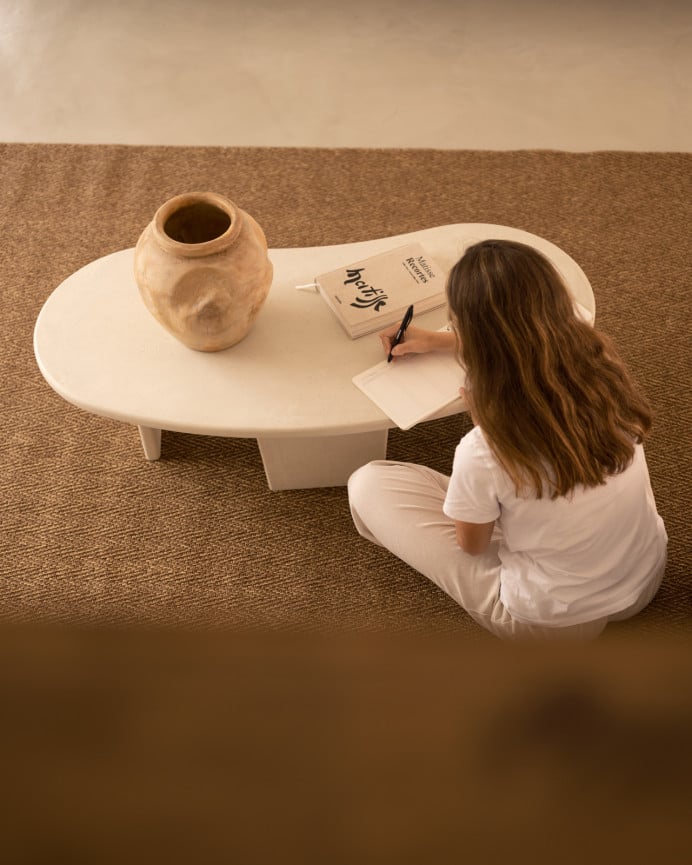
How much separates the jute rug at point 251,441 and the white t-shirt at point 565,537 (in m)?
0.17

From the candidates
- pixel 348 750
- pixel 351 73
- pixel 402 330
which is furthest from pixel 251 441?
pixel 348 750

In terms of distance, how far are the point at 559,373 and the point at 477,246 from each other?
0.21 metres

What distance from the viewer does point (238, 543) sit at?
1829 millimetres

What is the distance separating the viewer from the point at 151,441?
192cm

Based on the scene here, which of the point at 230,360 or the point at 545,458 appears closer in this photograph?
the point at 545,458

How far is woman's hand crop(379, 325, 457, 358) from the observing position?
1547mm

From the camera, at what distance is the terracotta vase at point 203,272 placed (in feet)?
4.67

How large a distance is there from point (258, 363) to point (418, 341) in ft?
1.00

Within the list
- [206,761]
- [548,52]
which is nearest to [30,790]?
[206,761]

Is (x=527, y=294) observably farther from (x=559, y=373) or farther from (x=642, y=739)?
(x=642, y=739)

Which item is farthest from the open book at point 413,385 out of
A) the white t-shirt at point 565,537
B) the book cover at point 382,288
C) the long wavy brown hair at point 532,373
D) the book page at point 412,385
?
the long wavy brown hair at point 532,373

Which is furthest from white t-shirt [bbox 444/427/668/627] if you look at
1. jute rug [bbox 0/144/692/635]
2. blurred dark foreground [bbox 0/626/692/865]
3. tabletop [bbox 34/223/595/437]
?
blurred dark foreground [bbox 0/626/692/865]

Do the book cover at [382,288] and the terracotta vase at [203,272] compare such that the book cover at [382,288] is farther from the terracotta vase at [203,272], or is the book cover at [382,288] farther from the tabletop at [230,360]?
the terracotta vase at [203,272]

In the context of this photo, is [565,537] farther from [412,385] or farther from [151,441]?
[151,441]
